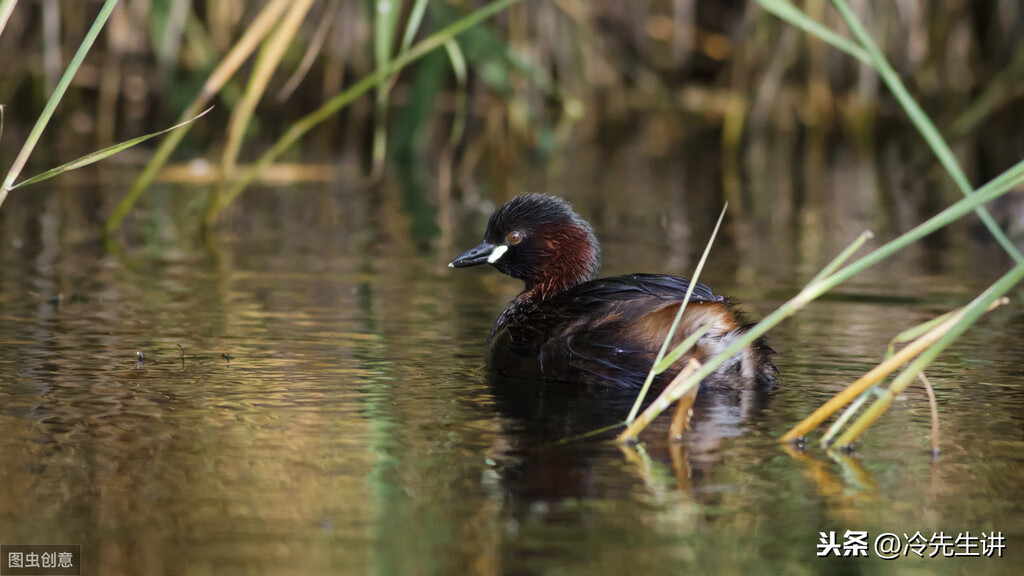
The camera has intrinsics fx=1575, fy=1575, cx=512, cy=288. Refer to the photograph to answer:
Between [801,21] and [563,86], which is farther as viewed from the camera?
[563,86]

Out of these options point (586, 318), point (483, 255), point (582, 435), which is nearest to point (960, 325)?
point (582, 435)

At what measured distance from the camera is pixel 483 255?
638 centimetres

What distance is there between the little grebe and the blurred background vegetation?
214 inches

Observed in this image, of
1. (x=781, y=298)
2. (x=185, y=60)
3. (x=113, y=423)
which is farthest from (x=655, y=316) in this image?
(x=185, y=60)

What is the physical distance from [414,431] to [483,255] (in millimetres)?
1908

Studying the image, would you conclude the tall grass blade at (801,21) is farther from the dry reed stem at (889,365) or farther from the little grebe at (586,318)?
the little grebe at (586,318)

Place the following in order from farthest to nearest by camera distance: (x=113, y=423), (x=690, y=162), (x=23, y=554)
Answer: (x=690, y=162), (x=113, y=423), (x=23, y=554)

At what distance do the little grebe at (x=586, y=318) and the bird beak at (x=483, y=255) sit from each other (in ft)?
0.14

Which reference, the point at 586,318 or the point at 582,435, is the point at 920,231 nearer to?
the point at 582,435

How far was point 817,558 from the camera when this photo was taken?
3402 millimetres

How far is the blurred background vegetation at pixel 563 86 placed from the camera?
45.3 ft

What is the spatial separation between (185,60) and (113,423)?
13.5 metres

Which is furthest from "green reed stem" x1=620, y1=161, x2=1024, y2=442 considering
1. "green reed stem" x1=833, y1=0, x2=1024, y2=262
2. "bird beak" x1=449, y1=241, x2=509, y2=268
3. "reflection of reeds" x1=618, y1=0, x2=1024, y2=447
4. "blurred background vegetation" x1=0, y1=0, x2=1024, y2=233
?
"blurred background vegetation" x1=0, y1=0, x2=1024, y2=233

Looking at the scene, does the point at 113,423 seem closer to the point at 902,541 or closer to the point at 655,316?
the point at 655,316
